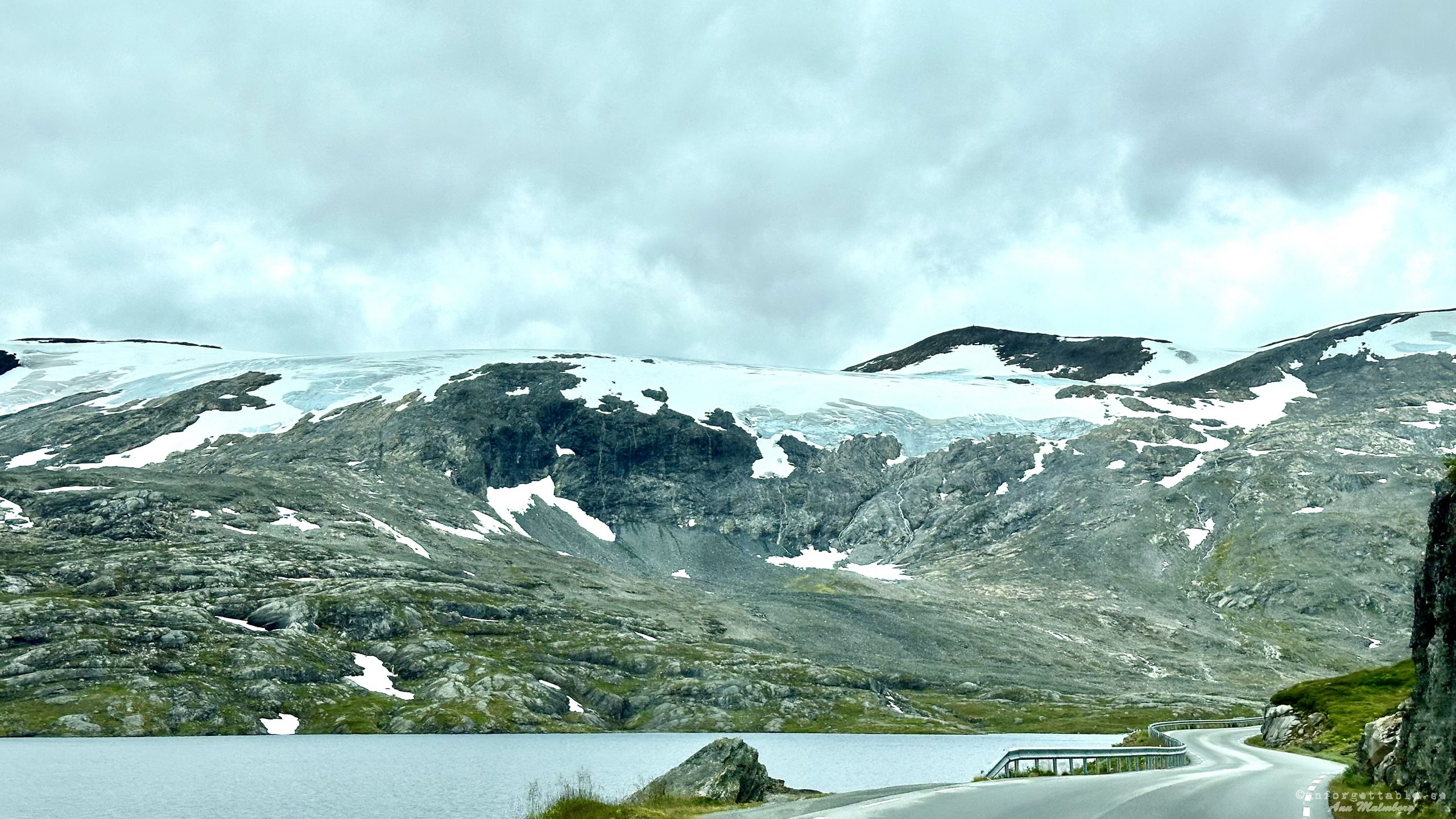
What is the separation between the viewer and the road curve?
90.8 feet

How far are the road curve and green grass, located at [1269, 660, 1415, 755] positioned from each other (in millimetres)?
25226

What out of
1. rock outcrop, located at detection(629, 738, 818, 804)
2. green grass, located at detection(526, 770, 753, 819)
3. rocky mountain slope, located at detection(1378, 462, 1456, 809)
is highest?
rocky mountain slope, located at detection(1378, 462, 1456, 809)

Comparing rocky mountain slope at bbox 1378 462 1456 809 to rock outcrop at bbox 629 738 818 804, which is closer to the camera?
rocky mountain slope at bbox 1378 462 1456 809

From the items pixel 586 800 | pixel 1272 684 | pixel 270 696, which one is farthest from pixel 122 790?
pixel 1272 684

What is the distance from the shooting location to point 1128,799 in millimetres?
32750

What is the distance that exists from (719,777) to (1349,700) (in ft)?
203

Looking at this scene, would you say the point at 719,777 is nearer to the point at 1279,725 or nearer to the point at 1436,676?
the point at 1436,676

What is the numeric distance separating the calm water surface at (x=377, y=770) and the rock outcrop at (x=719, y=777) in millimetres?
15353

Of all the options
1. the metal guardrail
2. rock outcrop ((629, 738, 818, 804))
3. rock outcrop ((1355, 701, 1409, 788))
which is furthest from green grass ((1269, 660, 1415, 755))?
rock outcrop ((629, 738, 818, 804))

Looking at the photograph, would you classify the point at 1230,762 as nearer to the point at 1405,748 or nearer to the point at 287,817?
the point at 1405,748

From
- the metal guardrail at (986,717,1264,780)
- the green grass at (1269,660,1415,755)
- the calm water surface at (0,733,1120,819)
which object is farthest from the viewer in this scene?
the green grass at (1269,660,1415,755)

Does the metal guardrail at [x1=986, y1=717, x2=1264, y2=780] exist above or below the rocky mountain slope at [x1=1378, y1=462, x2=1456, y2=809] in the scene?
below

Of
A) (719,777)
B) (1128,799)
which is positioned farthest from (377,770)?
(1128,799)

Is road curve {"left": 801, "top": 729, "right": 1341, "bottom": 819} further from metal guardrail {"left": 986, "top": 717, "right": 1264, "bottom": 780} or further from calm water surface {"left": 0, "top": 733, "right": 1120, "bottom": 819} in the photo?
calm water surface {"left": 0, "top": 733, "right": 1120, "bottom": 819}
